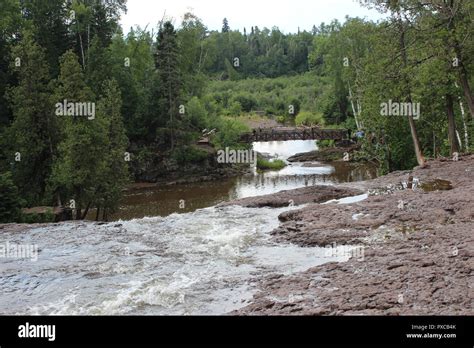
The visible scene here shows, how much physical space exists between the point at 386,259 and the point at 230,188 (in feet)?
89.1

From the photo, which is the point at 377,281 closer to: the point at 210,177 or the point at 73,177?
the point at 73,177

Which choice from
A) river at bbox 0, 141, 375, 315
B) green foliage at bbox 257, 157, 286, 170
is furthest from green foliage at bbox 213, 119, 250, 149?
river at bbox 0, 141, 375, 315

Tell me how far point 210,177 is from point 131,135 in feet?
26.6

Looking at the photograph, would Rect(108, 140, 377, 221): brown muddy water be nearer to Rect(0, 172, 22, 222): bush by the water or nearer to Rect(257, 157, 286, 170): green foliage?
Rect(257, 157, 286, 170): green foliage

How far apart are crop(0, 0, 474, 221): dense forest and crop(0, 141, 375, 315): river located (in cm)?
631

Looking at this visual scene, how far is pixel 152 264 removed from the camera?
1288cm

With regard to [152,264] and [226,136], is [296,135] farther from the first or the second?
[152,264]

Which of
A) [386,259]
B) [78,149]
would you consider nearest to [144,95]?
[78,149]

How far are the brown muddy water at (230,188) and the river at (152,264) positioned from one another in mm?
11838

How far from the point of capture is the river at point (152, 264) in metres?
10.3

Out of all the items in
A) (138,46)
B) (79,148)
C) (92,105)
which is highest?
(138,46)

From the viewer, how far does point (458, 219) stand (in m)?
14.1

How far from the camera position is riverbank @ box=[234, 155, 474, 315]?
Result: 8.75 m

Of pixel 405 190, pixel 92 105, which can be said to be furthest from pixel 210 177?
pixel 405 190
